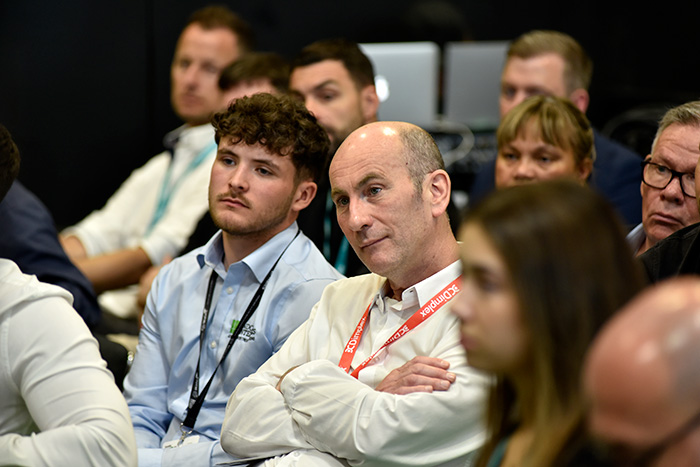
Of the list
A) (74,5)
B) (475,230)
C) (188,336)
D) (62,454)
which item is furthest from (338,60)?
(475,230)

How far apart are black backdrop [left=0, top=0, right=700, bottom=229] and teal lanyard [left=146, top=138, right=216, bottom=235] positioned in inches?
42.2

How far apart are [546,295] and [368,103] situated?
8.87 ft

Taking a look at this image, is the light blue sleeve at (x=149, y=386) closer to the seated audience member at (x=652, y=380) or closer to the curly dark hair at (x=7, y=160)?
the curly dark hair at (x=7, y=160)

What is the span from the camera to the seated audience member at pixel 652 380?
31.9 inches

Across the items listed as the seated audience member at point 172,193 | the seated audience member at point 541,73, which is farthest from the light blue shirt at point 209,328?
the seated audience member at point 541,73

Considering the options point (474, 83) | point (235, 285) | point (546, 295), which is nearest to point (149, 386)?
point (235, 285)

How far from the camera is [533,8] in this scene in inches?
213

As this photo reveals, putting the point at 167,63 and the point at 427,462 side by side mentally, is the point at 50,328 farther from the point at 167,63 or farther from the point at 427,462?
the point at 167,63

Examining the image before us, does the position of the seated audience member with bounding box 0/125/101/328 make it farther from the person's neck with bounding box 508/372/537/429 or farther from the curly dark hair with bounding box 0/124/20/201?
the person's neck with bounding box 508/372/537/429

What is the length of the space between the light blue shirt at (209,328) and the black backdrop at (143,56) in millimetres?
2740

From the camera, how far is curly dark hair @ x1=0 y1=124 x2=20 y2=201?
188cm

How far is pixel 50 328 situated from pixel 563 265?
3.38 feet

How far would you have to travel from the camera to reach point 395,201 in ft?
6.98

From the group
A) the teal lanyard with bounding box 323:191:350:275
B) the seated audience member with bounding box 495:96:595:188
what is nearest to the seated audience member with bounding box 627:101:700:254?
the seated audience member with bounding box 495:96:595:188
